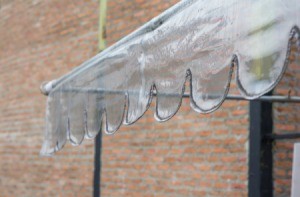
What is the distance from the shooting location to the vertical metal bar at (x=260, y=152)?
15.5ft

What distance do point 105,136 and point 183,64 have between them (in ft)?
13.3

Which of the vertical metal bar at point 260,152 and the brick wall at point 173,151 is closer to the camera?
the vertical metal bar at point 260,152

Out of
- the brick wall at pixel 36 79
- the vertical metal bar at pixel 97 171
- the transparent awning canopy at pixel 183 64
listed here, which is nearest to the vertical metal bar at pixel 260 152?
the transparent awning canopy at pixel 183 64

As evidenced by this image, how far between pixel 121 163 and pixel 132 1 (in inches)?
71.2

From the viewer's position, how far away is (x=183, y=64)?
2.96 meters

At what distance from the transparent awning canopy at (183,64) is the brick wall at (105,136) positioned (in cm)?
155

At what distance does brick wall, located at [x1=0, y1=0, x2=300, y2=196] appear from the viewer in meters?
5.10

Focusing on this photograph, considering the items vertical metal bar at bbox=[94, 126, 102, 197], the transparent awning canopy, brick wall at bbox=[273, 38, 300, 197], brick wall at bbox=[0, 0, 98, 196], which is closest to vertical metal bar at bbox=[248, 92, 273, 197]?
brick wall at bbox=[273, 38, 300, 197]

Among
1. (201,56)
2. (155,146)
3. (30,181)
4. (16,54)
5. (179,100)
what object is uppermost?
(16,54)

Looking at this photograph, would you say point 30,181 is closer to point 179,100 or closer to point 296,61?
point 296,61

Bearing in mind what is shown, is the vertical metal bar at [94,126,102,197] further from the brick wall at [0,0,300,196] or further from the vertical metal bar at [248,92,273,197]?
the vertical metal bar at [248,92,273,197]

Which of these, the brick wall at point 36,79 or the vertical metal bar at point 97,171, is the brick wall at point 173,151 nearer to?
the vertical metal bar at point 97,171

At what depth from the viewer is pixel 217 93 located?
8.84ft

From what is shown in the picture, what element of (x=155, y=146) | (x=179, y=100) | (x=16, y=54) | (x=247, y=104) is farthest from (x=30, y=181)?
(x=179, y=100)
